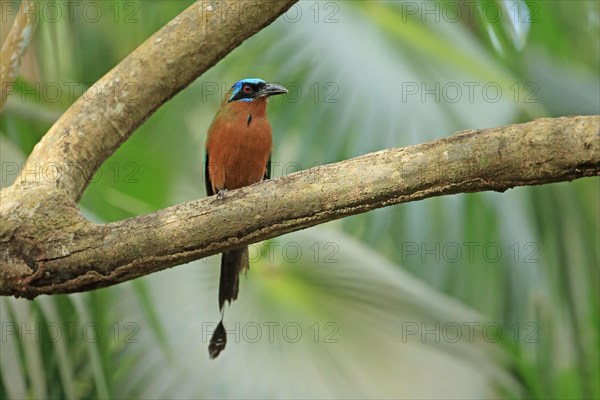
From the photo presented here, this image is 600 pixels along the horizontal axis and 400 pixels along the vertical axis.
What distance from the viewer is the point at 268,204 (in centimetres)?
317

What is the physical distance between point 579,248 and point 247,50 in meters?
2.62

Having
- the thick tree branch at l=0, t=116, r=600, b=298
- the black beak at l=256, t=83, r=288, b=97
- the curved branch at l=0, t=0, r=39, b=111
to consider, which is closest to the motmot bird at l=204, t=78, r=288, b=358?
the black beak at l=256, t=83, r=288, b=97

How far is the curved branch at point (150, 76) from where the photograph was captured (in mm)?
4016

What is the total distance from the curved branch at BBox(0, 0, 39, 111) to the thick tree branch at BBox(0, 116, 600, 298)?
75 centimetres

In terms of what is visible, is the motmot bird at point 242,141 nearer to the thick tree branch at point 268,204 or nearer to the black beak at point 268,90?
the black beak at point 268,90

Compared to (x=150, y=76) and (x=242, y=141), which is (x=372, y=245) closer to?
(x=242, y=141)

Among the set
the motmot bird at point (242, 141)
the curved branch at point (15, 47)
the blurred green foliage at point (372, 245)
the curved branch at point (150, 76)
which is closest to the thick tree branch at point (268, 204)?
the curved branch at point (150, 76)

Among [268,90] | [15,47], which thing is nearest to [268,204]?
[15,47]

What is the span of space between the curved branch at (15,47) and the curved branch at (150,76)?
343mm

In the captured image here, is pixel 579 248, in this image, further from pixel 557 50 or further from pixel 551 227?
pixel 557 50

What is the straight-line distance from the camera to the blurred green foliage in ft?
17.2

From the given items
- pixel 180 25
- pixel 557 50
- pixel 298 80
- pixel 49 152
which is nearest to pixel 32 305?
pixel 49 152

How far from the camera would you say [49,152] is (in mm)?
3961

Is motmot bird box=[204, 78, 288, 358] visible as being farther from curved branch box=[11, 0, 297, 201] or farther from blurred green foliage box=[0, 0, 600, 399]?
curved branch box=[11, 0, 297, 201]
